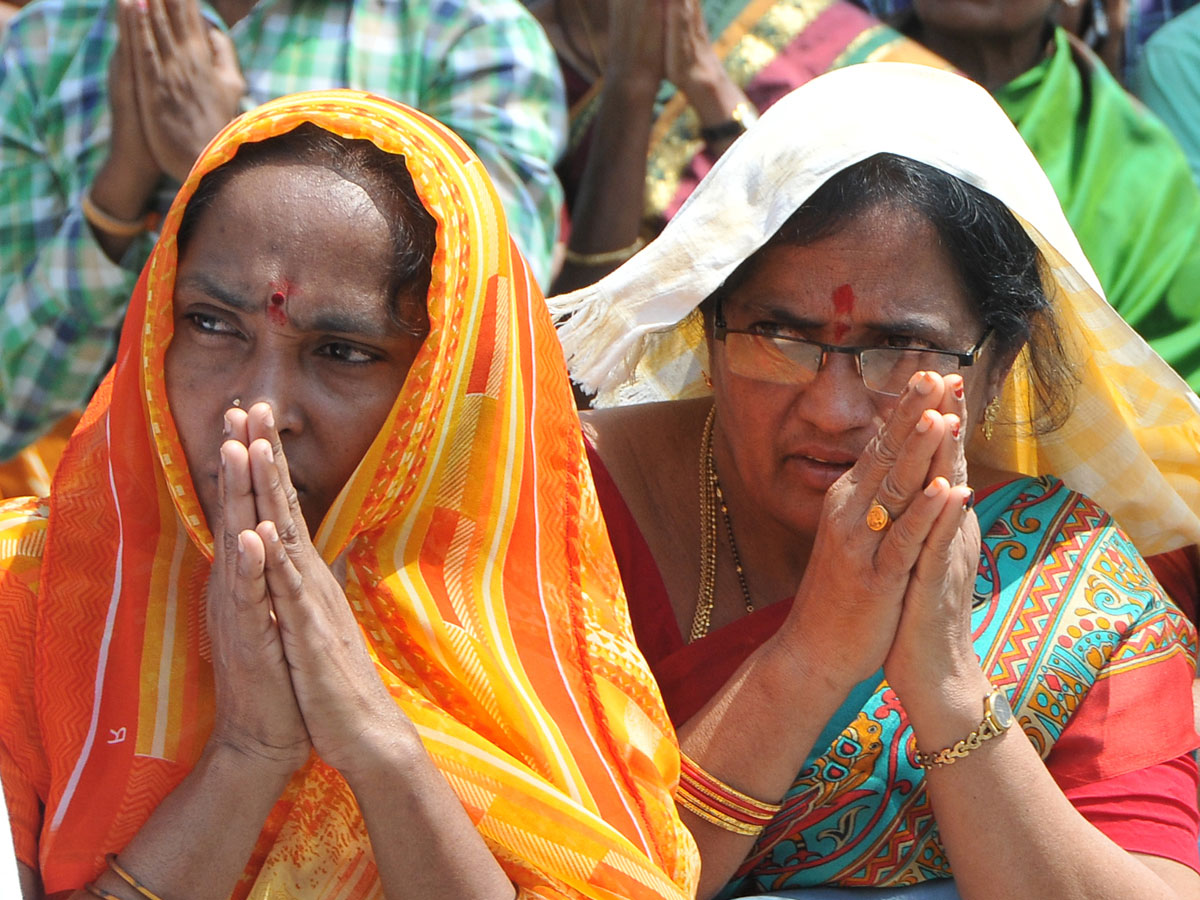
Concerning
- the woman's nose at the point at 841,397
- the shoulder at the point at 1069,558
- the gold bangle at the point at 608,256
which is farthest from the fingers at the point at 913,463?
the gold bangle at the point at 608,256

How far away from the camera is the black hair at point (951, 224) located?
2270mm

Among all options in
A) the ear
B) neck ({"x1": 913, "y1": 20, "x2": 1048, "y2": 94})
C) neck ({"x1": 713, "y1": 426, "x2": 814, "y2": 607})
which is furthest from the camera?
neck ({"x1": 913, "y1": 20, "x2": 1048, "y2": 94})

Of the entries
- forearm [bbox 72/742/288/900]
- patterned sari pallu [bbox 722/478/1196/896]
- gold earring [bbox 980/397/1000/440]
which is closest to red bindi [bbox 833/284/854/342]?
gold earring [bbox 980/397/1000/440]

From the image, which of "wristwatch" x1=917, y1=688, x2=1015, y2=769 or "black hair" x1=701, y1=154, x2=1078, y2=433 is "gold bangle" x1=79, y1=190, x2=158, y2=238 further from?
"wristwatch" x1=917, y1=688, x2=1015, y2=769

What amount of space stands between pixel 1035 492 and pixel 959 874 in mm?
667

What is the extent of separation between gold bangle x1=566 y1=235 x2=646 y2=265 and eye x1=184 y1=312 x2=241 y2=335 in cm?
184

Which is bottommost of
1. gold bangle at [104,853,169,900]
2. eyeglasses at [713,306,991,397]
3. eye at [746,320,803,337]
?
gold bangle at [104,853,169,900]

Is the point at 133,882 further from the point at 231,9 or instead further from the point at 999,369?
the point at 231,9

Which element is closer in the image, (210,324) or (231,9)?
(210,324)

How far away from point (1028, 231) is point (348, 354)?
3.55 ft

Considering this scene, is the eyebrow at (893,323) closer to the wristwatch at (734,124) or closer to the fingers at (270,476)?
the fingers at (270,476)

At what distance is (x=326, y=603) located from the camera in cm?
180

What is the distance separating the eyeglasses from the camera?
2.23 m

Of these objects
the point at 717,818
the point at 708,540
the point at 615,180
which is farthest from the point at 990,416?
the point at 615,180
